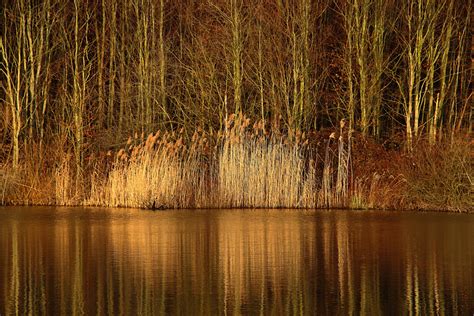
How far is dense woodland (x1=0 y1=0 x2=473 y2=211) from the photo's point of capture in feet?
86.9

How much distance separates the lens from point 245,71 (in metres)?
28.6

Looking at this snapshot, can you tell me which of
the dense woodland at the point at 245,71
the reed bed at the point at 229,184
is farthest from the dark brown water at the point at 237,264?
the dense woodland at the point at 245,71

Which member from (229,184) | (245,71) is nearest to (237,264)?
(229,184)

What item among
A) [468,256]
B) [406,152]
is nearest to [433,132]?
[406,152]

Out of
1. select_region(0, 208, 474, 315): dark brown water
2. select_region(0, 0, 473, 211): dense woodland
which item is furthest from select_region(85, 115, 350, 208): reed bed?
select_region(0, 0, 473, 211): dense woodland

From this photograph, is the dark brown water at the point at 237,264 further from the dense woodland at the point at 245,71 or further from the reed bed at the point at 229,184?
the dense woodland at the point at 245,71

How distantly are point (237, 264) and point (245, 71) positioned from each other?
15553 mm

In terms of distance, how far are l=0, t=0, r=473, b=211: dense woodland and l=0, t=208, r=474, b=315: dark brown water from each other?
6.11 meters

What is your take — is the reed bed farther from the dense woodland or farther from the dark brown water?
the dense woodland

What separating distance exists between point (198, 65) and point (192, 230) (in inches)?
484

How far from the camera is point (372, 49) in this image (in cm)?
2691

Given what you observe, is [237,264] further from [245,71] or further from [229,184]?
[245,71]

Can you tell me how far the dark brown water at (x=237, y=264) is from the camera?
10492 millimetres

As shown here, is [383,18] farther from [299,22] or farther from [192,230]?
[192,230]
